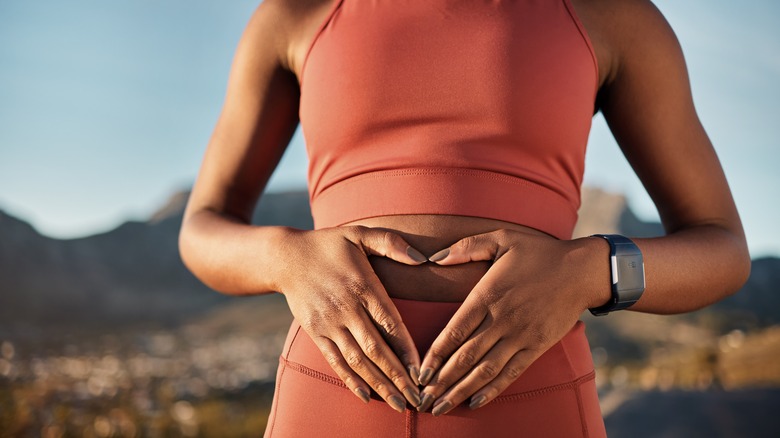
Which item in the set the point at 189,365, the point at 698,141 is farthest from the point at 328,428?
the point at 189,365

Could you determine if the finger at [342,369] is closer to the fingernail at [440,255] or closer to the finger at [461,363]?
the finger at [461,363]

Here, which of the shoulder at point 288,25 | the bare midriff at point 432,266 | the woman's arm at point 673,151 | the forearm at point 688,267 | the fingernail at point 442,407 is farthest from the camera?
the shoulder at point 288,25

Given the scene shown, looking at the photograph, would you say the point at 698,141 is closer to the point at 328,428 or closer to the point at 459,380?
the point at 459,380

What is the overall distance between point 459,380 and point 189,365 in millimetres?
18378

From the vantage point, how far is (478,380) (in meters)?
1.07

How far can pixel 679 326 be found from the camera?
75.3 ft

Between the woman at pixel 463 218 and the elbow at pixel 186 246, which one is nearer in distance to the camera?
the woman at pixel 463 218

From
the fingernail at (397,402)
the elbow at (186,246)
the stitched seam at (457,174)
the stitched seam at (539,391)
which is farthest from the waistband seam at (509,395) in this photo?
the elbow at (186,246)

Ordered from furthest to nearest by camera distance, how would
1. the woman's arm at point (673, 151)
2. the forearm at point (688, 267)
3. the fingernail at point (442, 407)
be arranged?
the woman's arm at point (673, 151)
the forearm at point (688, 267)
the fingernail at point (442, 407)

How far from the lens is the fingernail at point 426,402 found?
1073mm

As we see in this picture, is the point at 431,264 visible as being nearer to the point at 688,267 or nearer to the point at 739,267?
the point at 688,267

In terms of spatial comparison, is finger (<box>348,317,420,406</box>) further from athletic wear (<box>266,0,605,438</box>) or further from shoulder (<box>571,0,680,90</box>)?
shoulder (<box>571,0,680,90</box>)

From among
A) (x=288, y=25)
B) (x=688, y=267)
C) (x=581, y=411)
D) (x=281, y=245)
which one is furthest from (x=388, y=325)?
(x=288, y=25)

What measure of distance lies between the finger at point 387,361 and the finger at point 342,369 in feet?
0.17
